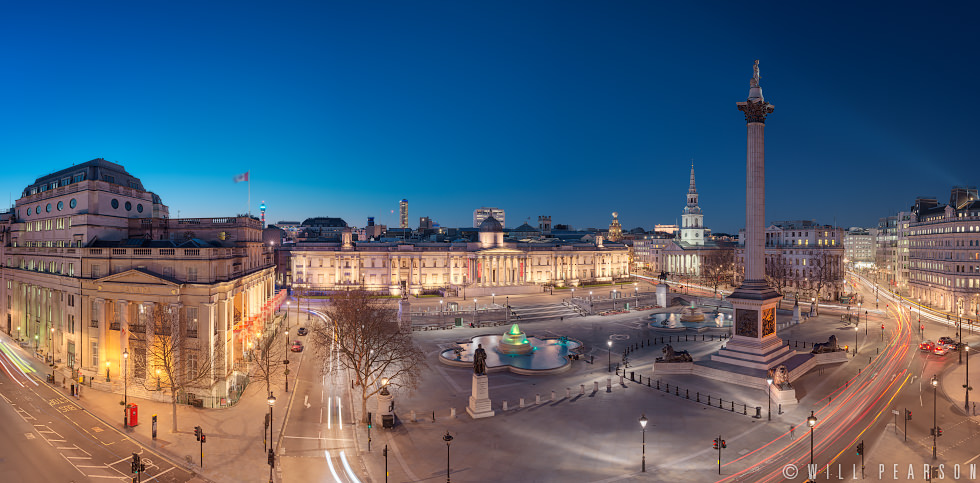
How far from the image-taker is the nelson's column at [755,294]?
4594cm

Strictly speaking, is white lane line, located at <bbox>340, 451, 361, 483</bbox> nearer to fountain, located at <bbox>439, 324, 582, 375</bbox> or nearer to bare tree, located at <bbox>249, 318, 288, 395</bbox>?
bare tree, located at <bbox>249, 318, 288, 395</bbox>

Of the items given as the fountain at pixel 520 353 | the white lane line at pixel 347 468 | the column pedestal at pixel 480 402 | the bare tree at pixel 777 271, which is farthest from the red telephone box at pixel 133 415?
the bare tree at pixel 777 271

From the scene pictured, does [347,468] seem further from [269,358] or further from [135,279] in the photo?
[269,358]

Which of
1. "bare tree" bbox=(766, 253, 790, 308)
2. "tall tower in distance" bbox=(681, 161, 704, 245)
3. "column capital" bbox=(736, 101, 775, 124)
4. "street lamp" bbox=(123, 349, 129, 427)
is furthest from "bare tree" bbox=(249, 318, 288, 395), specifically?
"tall tower in distance" bbox=(681, 161, 704, 245)

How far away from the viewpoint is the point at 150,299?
38.9 meters

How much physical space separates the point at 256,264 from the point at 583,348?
37.9m

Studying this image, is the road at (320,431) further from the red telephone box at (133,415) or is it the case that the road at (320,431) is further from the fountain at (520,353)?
the fountain at (520,353)

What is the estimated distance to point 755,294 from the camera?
4725 centimetres

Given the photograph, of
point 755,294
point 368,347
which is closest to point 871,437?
point 755,294

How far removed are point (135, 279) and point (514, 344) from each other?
34275 millimetres

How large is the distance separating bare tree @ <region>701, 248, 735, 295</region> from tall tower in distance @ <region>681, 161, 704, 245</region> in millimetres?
14153

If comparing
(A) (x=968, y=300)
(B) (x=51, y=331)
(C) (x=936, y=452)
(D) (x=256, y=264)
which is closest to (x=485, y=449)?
(C) (x=936, y=452)

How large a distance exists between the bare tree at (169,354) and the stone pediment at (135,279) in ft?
5.95

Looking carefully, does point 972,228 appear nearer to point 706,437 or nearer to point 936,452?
point 936,452
